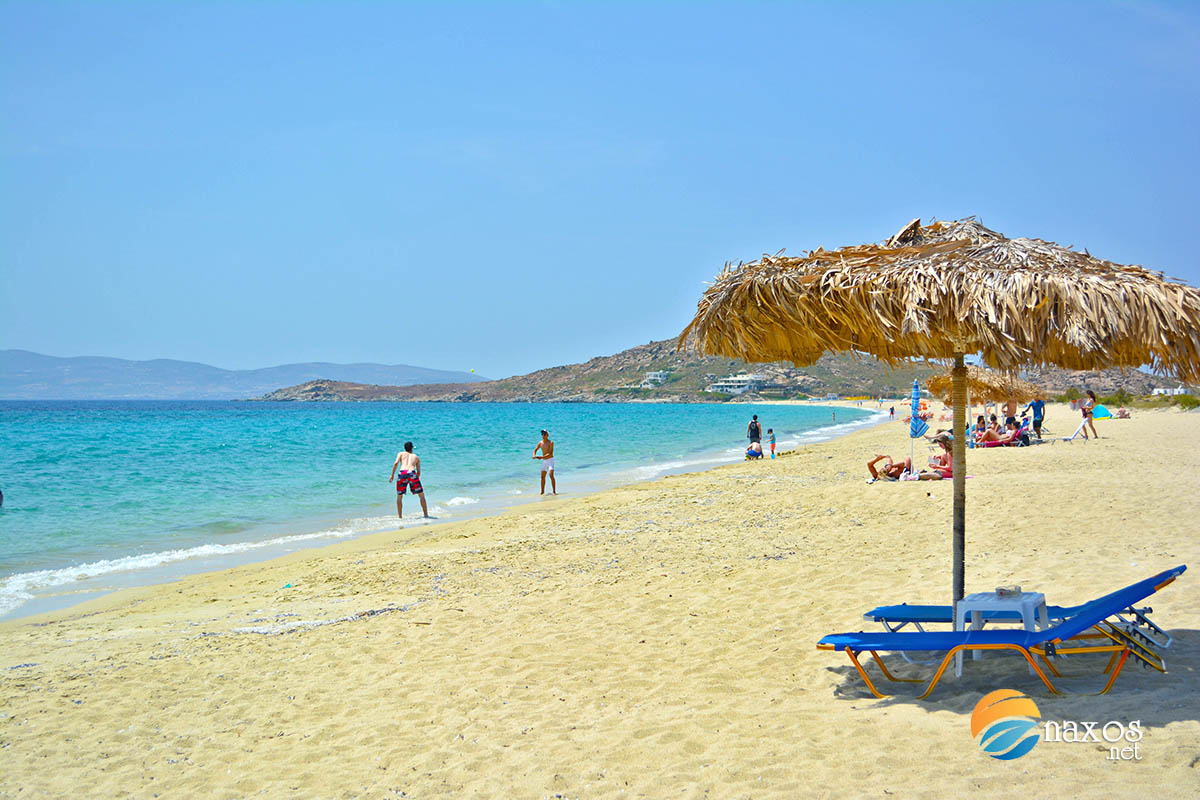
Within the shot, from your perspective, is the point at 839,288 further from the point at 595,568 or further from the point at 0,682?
the point at 0,682

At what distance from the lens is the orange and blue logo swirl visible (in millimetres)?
3389

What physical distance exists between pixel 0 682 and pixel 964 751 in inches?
234

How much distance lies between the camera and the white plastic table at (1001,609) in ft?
13.7

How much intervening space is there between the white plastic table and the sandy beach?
30 cm

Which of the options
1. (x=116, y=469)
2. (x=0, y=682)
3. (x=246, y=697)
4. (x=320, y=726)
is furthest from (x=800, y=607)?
(x=116, y=469)

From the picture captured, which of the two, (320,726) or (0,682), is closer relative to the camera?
(320,726)

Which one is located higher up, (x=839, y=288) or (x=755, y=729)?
(x=839, y=288)

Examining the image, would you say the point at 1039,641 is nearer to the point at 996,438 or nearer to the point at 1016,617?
the point at 1016,617

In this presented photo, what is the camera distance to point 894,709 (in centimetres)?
398

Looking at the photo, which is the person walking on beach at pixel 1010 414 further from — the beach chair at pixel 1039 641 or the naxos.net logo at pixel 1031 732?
the naxos.net logo at pixel 1031 732

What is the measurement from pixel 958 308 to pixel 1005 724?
2.02 m

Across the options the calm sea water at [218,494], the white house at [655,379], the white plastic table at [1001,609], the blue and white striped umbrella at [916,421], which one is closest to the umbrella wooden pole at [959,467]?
the white plastic table at [1001,609]

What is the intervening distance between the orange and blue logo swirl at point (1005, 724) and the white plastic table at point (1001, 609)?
37cm

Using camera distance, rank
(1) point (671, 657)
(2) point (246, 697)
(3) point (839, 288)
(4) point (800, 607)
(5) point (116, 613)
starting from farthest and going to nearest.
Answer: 1. (5) point (116, 613)
2. (4) point (800, 607)
3. (1) point (671, 657)
4. (2) point (246, 697)
5. (3) point (839, 288)
